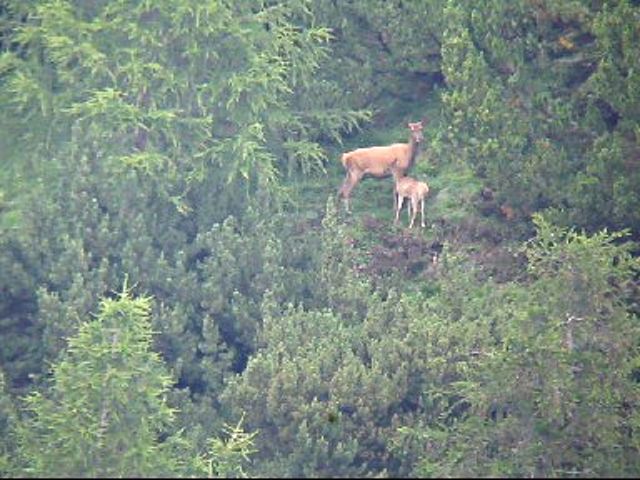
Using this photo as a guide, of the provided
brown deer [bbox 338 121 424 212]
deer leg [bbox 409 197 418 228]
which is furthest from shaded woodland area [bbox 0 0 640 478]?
brown deer [bbox 338 121 424 212]

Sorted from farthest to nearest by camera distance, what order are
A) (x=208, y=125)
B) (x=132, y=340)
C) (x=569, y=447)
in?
1. (x=208, y=125)
2. (x=132, y=340)
3. (x=569, y=447)

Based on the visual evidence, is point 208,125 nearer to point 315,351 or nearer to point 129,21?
point 129,21

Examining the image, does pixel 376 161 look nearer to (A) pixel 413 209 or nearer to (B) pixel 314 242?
(A) pixel 413 209

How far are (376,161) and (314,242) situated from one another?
1.84m

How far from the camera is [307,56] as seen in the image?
24672mm

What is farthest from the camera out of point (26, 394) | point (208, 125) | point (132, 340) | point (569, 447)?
point (208, 125)

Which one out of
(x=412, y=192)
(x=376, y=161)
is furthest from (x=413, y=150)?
(x=412, y=192)

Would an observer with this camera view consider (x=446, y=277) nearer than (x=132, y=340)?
No

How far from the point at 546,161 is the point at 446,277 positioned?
194cm

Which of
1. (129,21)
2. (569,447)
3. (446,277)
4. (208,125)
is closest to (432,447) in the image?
(569,447)

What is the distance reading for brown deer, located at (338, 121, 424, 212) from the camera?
77.8ft

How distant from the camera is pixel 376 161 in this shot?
23.8 m

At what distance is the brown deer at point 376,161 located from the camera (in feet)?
77.8

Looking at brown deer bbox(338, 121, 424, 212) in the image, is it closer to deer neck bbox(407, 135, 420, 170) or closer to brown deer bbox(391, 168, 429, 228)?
deer neck bbox(407, 135, 420, 170)
